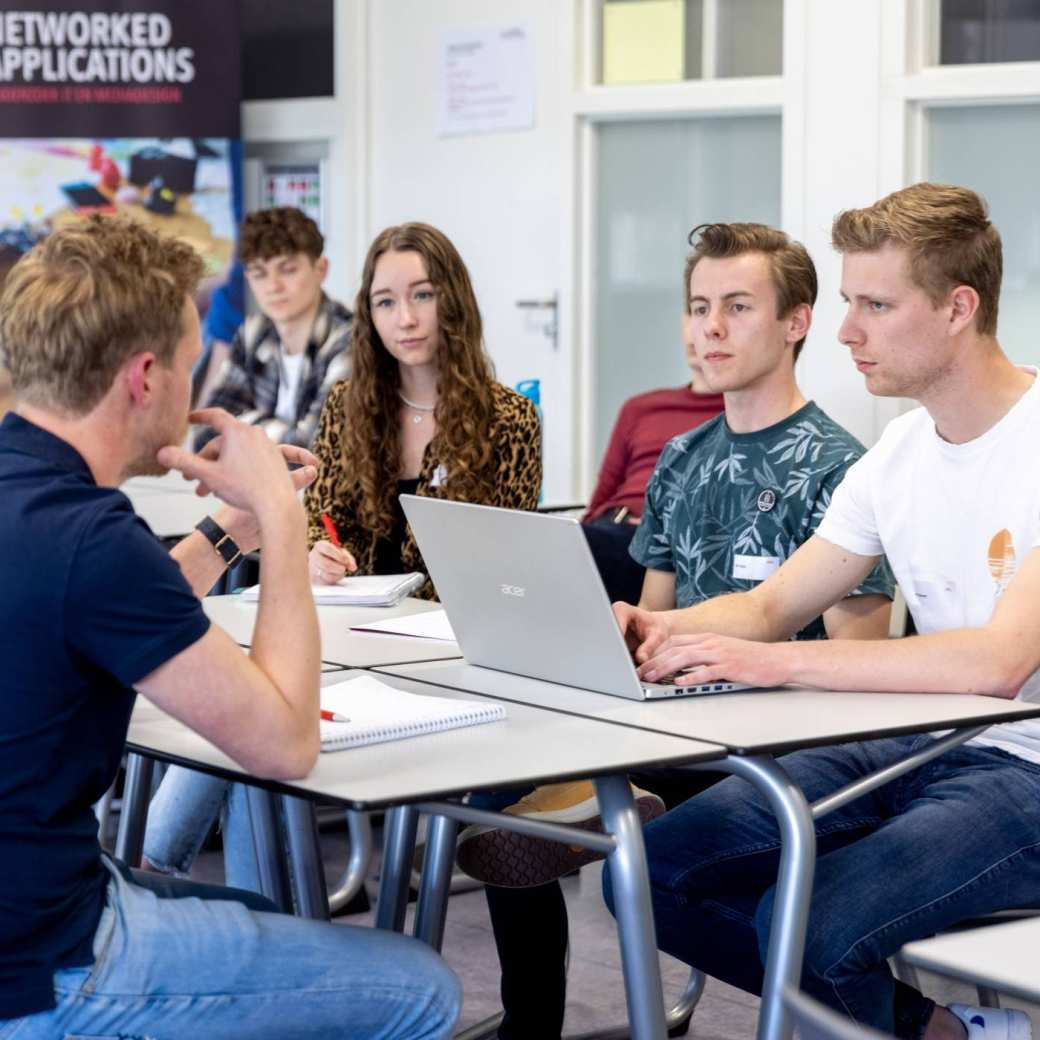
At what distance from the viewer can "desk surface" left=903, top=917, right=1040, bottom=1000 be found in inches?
46.6

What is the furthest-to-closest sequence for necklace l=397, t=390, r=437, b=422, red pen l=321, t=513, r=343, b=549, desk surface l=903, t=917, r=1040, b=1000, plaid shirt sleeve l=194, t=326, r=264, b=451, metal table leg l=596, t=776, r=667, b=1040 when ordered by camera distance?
1. plaid shirt sleeve l=194, t=326, r=264, b=451
2. necklace l=397, t=390, r=437, b=422
3. red pen l=321, t=513, r=343, b=549
4. metal table leg l=596, t=776, r=667, b=1040
5. desk surface l=903, t=917, r=1040, b=1000

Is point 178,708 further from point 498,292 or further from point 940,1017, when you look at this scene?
point 498,292

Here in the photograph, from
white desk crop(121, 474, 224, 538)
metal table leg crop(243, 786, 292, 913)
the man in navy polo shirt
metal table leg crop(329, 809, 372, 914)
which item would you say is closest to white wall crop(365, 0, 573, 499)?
white desk crop(121, 474, 224, 538)

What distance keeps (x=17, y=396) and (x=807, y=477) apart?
1467 mm

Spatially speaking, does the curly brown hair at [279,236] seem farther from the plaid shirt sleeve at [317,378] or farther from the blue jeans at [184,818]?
the blue jeans at [184,818]

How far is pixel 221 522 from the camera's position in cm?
224

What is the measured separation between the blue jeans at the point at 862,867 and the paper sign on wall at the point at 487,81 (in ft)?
12.3

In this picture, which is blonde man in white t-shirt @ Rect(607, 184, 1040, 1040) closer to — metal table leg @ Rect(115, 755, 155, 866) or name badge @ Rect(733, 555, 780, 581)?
name badge @ Rect(733, 555, 780, 581)

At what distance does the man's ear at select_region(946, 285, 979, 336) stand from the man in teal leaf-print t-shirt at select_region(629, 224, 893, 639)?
1.57 feet

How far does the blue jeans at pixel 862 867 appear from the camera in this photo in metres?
1.99

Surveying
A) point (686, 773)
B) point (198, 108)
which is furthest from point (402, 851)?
point (198, 108)

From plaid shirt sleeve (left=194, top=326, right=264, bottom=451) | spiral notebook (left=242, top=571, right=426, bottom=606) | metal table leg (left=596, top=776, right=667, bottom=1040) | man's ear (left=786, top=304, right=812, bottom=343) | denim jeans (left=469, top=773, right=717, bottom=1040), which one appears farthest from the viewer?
plaid shirt sleeve (left=194, top=326, right=264, bottom=451)

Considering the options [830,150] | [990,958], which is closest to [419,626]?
[990,958]

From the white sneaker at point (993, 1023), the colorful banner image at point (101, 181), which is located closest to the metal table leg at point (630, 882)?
the white sneaker at point (993, 1023)
